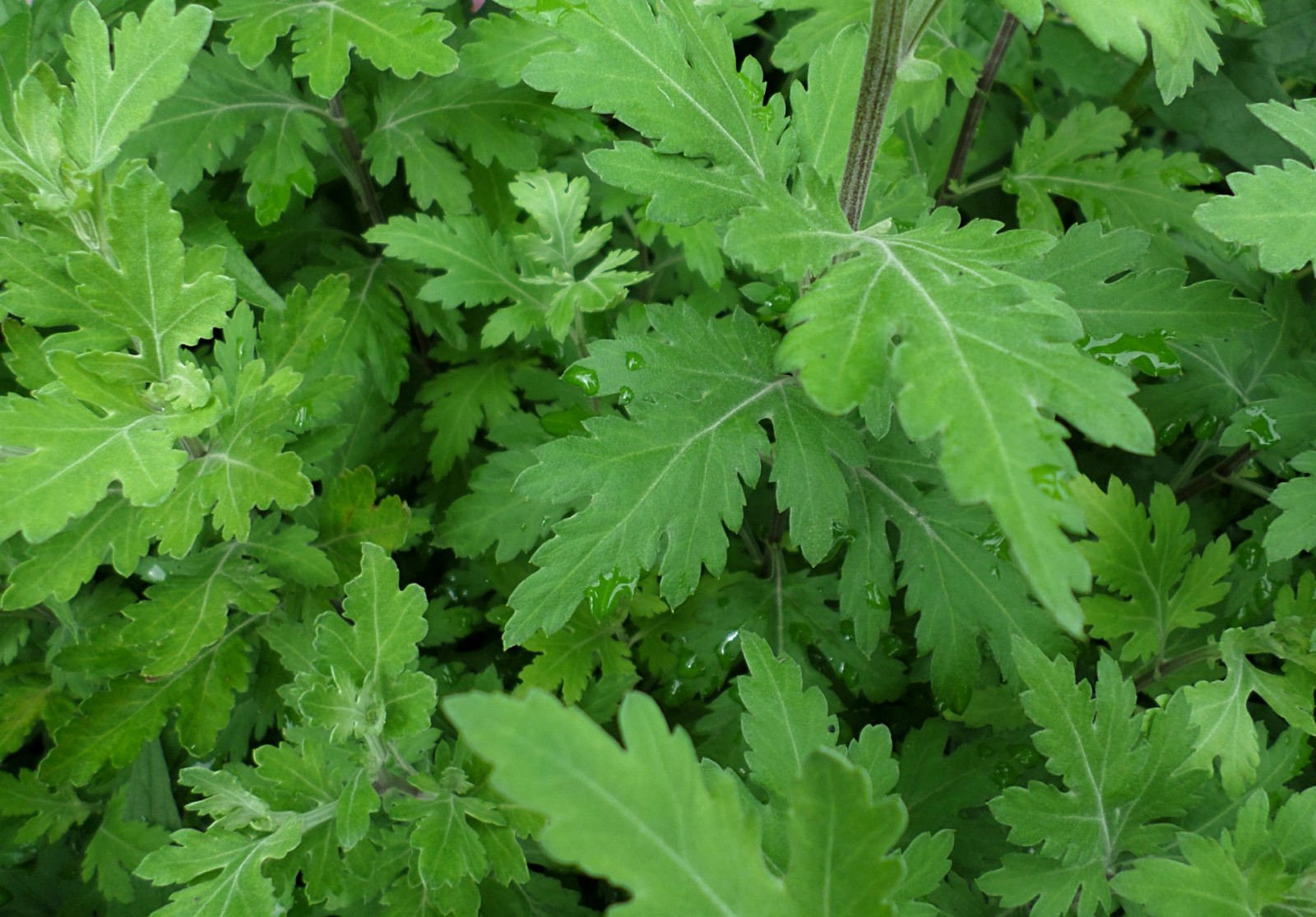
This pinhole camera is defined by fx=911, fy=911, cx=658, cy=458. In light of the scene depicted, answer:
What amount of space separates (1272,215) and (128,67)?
144cm

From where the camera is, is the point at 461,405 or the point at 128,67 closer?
the point at 128,67

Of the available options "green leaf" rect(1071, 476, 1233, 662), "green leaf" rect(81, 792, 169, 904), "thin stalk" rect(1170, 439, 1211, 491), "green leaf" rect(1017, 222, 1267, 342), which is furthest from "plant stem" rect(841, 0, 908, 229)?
"green leaf" rect(81, 792, 169, 904)

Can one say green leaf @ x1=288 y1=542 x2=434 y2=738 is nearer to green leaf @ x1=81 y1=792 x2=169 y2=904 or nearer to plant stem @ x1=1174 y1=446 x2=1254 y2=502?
green leaf @ x1=81 y1=792 x2=169 y2=904

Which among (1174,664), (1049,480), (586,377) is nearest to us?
(1049,480)

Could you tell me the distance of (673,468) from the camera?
1169 mm

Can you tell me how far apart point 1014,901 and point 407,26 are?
1.55 meters

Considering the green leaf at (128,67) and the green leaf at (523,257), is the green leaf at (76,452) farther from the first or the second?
the green leaf at (523,257)

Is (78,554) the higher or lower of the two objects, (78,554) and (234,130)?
the lower

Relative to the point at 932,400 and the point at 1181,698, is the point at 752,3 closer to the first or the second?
the point at 932,400

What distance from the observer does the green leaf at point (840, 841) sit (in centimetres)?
65

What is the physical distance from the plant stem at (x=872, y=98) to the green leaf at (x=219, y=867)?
3.54 feet

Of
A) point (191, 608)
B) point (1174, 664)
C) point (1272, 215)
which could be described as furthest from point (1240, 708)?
point (191, 608)

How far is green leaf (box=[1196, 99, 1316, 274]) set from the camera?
117 cm

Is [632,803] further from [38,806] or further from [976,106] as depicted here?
[976,106]
